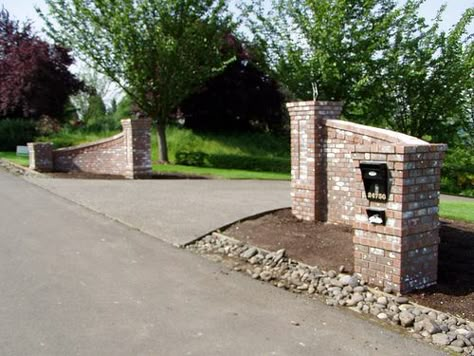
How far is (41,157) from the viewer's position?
16734 millimetres

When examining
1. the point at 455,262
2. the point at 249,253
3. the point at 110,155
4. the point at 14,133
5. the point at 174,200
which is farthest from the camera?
the point at 14,133

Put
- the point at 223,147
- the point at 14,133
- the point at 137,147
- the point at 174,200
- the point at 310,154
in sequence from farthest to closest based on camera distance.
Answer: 1. the point at 14,133
2. the point at 223,147
3. the point at 137,147
4. the point at 174,200
5. the point at 310,154

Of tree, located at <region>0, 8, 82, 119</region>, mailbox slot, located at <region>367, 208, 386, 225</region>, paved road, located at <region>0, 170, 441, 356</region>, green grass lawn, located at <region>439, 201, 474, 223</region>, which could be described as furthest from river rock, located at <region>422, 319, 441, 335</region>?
tree, located at <region>0, 8, 82, 119</region>

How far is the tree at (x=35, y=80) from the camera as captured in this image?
86.1 feet

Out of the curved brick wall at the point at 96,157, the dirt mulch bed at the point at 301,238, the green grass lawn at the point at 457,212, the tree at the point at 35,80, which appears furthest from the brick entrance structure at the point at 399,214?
the tree at the point at 35,80

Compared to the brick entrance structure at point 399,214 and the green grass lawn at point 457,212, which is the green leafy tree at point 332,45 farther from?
the brick entrance structure at point 399,214

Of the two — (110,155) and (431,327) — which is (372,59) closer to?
(110,155)

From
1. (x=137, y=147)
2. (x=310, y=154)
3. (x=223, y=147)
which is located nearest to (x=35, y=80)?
(x=223, y=147)

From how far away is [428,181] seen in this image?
18.5ft

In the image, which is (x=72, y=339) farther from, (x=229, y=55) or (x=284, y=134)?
(x=284, y=134)

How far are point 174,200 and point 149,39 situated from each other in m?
9.73

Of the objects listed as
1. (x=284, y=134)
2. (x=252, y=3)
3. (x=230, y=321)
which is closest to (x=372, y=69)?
(x=252, y=3)

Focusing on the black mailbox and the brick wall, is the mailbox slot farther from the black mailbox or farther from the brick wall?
the brick wall

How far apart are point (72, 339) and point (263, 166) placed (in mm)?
17155
